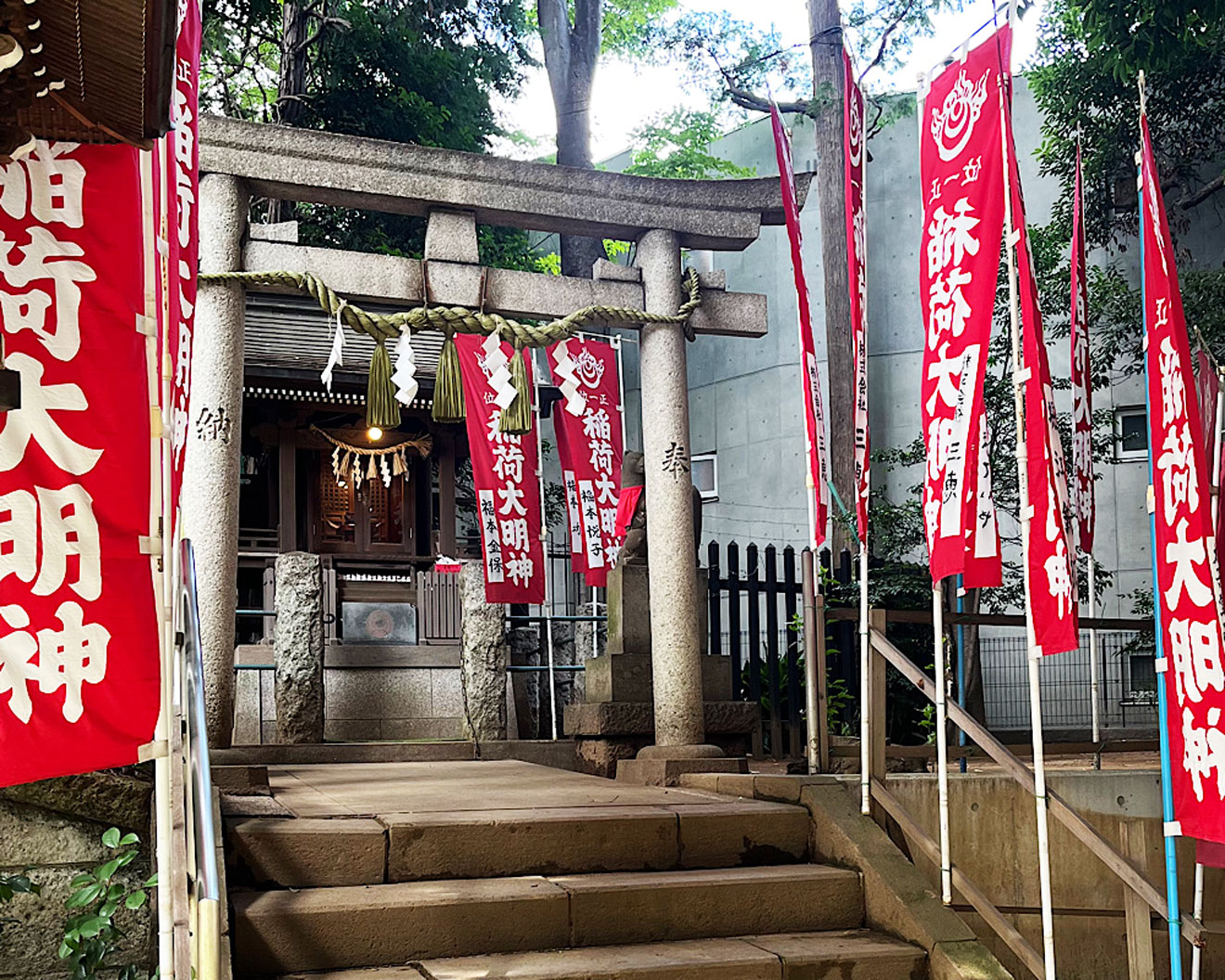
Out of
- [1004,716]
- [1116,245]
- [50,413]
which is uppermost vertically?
[1116,245]

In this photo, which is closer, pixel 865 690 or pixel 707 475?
pixel 865 690

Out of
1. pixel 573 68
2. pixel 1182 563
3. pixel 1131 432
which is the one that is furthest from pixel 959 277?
pixel 573 68

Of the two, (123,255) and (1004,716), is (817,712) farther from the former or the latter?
(1004,716)

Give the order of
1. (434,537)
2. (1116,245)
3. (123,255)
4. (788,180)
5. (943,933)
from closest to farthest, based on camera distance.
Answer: (123,255) → (943,933) → (788,180) → (1116,245) → (434,537)

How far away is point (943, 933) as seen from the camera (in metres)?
5.83

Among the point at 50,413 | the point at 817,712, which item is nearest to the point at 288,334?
the point at 817,712

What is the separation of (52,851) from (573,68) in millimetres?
16522

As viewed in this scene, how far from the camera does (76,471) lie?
355 centimetres

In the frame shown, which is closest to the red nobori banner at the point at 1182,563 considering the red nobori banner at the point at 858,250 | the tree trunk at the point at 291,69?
the red nobori banner at the point at 858,250

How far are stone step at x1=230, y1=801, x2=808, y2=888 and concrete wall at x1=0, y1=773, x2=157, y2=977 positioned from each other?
2.06 feet

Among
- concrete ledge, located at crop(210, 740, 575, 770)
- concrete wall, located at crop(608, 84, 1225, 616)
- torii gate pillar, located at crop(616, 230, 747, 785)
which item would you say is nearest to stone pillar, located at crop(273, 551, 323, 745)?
concrete ledge, located at crop(210, 740, 575, 770)

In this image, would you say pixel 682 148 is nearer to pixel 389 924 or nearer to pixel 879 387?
→ pixel 879 387

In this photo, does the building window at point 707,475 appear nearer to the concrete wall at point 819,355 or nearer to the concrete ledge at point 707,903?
the concrete wall at point 819,355

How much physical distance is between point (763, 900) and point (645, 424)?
4354 millimetres
